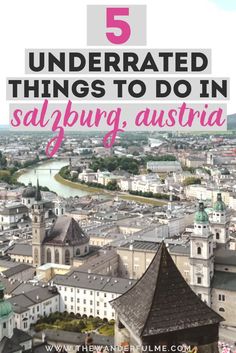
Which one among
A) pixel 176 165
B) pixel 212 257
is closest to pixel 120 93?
pixel 212 257

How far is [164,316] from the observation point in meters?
3.43

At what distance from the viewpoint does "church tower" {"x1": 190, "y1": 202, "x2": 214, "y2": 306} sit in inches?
532

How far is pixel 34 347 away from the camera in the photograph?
10180 millimetres

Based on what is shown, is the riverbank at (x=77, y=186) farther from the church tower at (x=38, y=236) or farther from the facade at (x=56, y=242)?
the church tower at (x=38, y=236)

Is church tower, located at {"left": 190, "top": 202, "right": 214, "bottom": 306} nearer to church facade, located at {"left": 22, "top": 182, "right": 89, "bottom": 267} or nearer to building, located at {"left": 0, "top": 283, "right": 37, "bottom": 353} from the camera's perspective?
building, located at {"left": 0, "top": 283, "right": 37, "bottom": 353}

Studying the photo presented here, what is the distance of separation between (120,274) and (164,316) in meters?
14.3

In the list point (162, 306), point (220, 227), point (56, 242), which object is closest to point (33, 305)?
point (56, 242)

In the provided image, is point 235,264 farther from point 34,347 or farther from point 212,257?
point 34,347

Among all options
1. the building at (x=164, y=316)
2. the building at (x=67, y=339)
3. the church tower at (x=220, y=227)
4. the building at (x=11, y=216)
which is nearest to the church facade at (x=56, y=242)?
the church tower at (x=220, y=227)

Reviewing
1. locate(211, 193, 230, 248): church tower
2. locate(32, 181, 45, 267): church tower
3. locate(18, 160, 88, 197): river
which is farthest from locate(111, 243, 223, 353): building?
locate(18, 160, 88, 197): river

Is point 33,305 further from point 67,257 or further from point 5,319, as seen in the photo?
point 67,257

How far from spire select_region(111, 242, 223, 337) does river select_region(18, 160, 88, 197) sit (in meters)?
35.3

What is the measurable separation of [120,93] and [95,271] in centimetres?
907

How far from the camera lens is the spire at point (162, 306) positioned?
3.39 meters
